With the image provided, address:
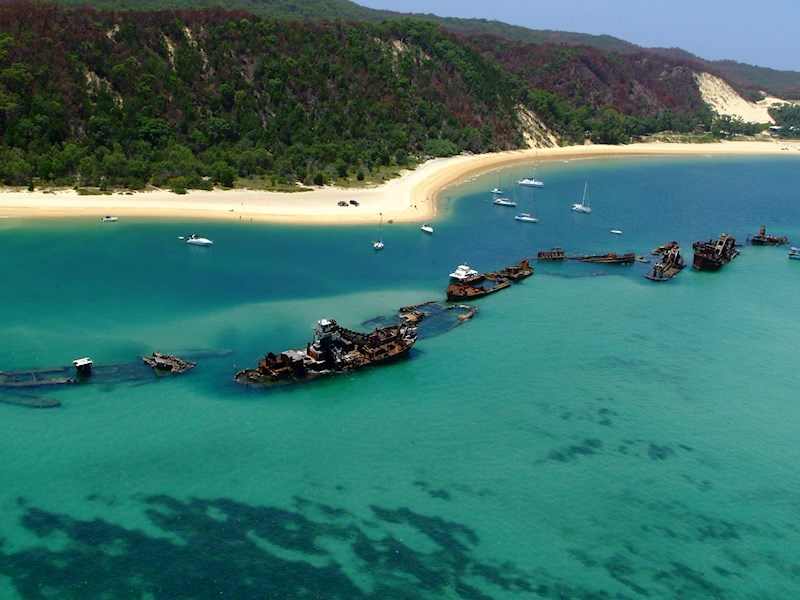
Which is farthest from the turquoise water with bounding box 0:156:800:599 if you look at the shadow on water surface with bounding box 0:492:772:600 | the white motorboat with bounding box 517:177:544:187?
the white motorboat with bounding box 517:177:544:187

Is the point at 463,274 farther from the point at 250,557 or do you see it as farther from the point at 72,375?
the point at 250,557

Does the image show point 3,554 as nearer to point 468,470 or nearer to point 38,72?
point 468,470

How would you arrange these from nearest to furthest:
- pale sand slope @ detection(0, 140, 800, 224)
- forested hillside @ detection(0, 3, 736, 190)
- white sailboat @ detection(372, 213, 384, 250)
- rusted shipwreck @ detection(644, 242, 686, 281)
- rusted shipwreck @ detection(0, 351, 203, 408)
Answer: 1. rusted shipwreck @ detection(0, 351, 203, 408)
2. rusted shipwreck @ detection(644, 242, 686, 281)
3. white sailboat @ detection(372, 213, 384, 250)
4. pale sand slope @ detection(0, 140, 800, 224)
5. forested hillside @ detection(0, 3, 736, 190)

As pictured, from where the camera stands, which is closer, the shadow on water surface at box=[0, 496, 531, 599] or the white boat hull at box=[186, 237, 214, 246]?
the shadow on water surface at box=[0, 496, 531, 599]

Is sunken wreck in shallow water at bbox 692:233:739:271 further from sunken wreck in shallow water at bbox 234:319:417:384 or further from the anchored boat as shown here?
sunken wreck in shallow water at bbox 234:319:417:384

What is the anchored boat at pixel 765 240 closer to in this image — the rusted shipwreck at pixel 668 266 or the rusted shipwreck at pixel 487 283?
the rusted shipwreck at pixel 668 266

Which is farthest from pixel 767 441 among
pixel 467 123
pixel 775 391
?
pixel 467 123

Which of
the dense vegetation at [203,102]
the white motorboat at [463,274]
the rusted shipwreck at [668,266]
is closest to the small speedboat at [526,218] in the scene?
the rusted shipwreck at [668,266]

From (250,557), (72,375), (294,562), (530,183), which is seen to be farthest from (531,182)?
(250,557)
